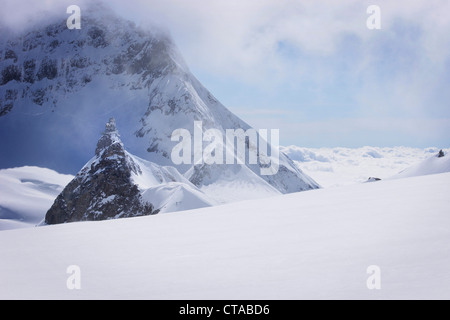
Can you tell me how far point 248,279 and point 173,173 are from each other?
7451 cm

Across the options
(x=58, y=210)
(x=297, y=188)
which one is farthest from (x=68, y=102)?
(x=58, y=210)

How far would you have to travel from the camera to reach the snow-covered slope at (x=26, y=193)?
85.4 metres

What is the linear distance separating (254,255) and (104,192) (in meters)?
52.8

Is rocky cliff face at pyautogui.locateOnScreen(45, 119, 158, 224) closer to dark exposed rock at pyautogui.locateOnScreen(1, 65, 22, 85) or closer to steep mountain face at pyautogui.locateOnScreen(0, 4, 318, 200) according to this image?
steep mountain face at pyautogui.locateOnScreen(0, 4, 318, 200)

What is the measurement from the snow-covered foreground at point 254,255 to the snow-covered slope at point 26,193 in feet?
263

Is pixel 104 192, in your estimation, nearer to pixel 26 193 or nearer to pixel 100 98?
pixel 26 193

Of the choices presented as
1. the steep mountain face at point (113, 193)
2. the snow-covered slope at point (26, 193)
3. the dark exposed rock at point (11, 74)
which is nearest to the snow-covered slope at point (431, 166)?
the steep mountain face at point (113, 193)

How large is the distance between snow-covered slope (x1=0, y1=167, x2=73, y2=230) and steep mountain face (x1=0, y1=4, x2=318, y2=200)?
7330mm

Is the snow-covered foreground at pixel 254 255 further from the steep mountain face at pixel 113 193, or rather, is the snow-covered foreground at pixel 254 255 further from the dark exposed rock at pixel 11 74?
the dark exposed rock at pixel 11 74

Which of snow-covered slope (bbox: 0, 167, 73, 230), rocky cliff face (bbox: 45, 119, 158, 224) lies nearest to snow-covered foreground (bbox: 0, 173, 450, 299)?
rocky cliff face (bbox: 45, 119, 158, 224)

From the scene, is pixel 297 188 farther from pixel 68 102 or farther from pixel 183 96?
pixel 68 102

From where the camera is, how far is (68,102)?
516 feet

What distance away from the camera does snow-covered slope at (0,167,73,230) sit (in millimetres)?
85438

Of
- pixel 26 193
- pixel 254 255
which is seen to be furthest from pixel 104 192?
pixel 26 193
